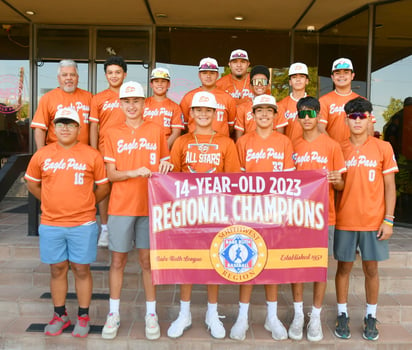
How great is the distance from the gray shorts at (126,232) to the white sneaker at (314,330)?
159 cm

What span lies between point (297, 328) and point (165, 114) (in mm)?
2547

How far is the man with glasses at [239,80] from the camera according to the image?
485cm

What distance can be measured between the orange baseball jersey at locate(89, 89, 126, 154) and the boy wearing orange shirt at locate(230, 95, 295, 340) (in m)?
1.45

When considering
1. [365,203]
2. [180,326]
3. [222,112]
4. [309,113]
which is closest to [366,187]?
[365,203]

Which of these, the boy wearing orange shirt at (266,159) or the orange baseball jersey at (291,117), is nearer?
the boy wearing orange shirt at (266,159)

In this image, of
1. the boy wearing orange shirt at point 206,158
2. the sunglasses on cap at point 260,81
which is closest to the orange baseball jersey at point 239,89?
the sunglasses on cap at point 260,81

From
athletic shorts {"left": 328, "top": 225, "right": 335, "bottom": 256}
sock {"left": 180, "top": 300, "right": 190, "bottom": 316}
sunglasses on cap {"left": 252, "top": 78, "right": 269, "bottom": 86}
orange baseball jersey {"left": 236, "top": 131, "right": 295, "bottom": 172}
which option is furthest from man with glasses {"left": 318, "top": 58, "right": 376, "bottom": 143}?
sock {"left": 180, "top": 300, "right": 190, "bottom": 316}

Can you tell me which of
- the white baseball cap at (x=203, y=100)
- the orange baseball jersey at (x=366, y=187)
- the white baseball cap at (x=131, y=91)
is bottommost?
the orange baseball jersey at (x=366, y=187)

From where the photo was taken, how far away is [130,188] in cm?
350

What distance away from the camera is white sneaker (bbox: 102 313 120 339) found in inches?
138

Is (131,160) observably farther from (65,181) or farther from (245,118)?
(245,118)

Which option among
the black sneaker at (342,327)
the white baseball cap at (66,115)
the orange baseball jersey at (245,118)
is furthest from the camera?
the orange baseball jersey at (245,118)

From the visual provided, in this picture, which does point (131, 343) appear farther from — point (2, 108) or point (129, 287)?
point (2, 108)

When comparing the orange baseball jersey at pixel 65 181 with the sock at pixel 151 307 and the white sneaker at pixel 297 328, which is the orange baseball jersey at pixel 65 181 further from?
the white sneaker at pixel 297 328
